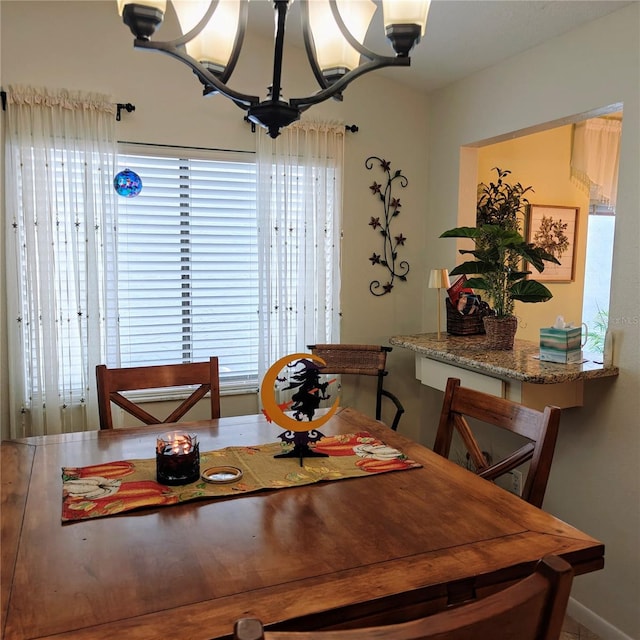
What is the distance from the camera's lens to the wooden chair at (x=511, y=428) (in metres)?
1.56

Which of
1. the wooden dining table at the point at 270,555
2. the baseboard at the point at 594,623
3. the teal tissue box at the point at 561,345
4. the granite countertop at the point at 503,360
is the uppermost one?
the teal tissue box at the point at 561,345

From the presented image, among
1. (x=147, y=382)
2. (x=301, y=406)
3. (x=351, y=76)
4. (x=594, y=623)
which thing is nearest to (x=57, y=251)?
(x=147, y=382)

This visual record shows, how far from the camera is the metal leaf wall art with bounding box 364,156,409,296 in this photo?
3.39 m

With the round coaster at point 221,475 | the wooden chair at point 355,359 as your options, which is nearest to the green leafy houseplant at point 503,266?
the wooden chair at point 355,359

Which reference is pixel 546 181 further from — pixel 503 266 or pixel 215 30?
pixel 215 30

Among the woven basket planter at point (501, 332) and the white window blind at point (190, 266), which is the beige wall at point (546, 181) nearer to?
the woven basket planter at point (501, 332)

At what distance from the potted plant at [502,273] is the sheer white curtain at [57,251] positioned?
1775 millimetres

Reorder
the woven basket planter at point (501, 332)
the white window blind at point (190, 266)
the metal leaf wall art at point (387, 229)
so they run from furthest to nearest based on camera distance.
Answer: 1. the metal leaf wall art at point (387, 229)
2. the white window blind at point (190, 266)
3. the woven basket planter at point (501, 332)

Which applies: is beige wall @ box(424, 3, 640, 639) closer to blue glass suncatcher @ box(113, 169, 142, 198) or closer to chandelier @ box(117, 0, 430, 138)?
chandelier @ box(117, 0, 430, 138)

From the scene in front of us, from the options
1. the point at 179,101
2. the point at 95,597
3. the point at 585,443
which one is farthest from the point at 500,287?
the point at 95,597

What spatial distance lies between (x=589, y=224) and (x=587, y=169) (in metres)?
0.49

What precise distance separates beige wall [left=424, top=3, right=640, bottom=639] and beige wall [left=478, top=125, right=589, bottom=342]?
74 centimetres

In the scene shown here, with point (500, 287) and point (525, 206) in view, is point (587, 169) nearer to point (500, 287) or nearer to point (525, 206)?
point (525, 206)

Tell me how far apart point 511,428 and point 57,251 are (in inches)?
87.2
